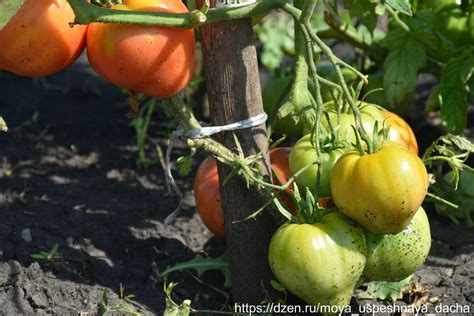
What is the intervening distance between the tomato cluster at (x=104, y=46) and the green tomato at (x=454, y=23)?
124cm

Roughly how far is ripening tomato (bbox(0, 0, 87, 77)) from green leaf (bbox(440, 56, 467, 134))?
1.23 m

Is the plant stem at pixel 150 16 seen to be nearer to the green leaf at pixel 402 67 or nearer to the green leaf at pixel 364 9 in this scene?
the green leaf at pixel 364 9

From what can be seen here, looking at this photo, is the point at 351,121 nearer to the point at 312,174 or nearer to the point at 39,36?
the point at 312,174

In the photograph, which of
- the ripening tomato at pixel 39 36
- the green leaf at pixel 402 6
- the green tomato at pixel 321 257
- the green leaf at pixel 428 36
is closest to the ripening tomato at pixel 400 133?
the green leaf at pixel 402 6

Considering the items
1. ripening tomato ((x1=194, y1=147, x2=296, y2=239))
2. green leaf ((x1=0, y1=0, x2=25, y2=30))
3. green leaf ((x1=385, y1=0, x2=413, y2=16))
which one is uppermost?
green leaf ((x1=0, y1=0, x2=25, y2=30))

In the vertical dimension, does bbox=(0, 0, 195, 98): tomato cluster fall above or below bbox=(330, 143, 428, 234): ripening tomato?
above

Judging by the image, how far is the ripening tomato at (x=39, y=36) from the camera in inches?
61.1

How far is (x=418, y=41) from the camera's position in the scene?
2.49 meters

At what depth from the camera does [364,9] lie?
239 centimetres

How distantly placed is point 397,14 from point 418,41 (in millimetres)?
126

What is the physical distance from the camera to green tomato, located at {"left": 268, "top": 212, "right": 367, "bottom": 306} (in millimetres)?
1624

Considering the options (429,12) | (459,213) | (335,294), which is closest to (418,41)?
(429,12)

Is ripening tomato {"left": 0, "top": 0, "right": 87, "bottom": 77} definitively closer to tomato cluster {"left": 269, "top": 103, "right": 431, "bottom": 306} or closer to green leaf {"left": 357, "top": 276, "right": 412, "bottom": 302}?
tomato cluster {"left": 269, "top": 103, "right": 431, "bottom": 306}

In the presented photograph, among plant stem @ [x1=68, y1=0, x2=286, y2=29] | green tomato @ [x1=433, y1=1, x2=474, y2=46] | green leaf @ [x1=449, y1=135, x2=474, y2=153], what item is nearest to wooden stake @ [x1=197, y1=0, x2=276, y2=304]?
plant stem @ [x1=68, y1=0, x2=286, y2=29]
